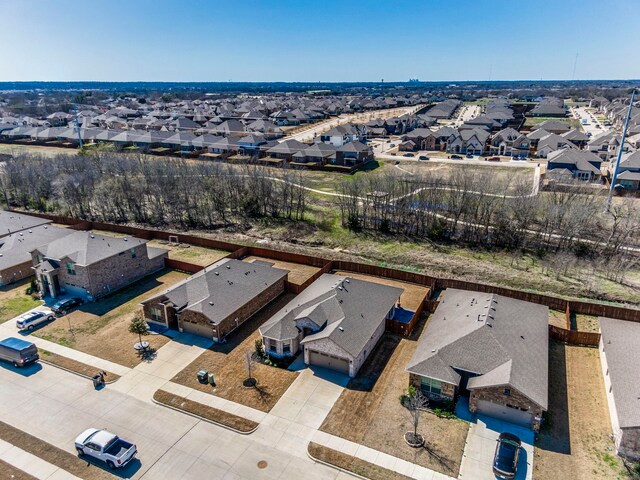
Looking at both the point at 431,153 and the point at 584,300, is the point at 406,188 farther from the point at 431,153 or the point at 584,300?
the point at 431,153

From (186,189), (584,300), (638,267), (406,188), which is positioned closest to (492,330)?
(584,300)

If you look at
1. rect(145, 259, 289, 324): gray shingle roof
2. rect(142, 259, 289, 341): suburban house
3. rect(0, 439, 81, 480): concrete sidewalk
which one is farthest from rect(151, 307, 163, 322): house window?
rect(0, 439, 81, 480): concrete sidewalk

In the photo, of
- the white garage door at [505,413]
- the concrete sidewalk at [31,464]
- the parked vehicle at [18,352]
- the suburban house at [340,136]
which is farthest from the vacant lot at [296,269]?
the suburban house at [340,136]

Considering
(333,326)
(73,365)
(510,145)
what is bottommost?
(73,365)

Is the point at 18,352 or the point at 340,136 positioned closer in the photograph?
the point at 18,352

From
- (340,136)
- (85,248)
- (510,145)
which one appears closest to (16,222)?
(85,248)

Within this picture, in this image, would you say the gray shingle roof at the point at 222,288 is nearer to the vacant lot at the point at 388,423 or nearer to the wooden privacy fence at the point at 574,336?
the vacant lot at the point at 388,423

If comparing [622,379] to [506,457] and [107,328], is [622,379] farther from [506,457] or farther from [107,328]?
[107,328]
